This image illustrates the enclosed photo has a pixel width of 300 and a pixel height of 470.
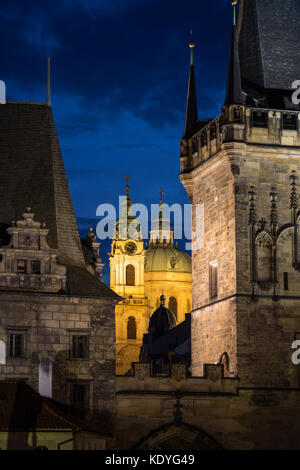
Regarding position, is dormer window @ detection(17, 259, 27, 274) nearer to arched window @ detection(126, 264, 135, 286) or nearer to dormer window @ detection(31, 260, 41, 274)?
dormer window @ detection(31, 260, 41, 274)

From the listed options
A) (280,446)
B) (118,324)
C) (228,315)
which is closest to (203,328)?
(228,315)

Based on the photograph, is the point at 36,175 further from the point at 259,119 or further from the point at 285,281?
the point at 285,281

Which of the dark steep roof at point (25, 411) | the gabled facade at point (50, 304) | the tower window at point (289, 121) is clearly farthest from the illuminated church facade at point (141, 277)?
the dark steep roof at point (25, 411)

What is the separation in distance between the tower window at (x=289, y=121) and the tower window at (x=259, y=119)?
2.40ft

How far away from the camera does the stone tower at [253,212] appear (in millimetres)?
44938

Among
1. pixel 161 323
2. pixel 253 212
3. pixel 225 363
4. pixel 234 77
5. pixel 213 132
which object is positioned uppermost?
pixel 234 77

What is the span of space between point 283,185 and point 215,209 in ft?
10.2

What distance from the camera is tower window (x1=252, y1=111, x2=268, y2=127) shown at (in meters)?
46.6

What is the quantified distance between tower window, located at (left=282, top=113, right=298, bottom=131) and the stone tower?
0.13 ft

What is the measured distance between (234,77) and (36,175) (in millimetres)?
8867

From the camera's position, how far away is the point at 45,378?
41.0 m

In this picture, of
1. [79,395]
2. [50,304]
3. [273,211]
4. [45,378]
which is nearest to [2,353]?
[45,378]

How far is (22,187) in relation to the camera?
44.2 meters
